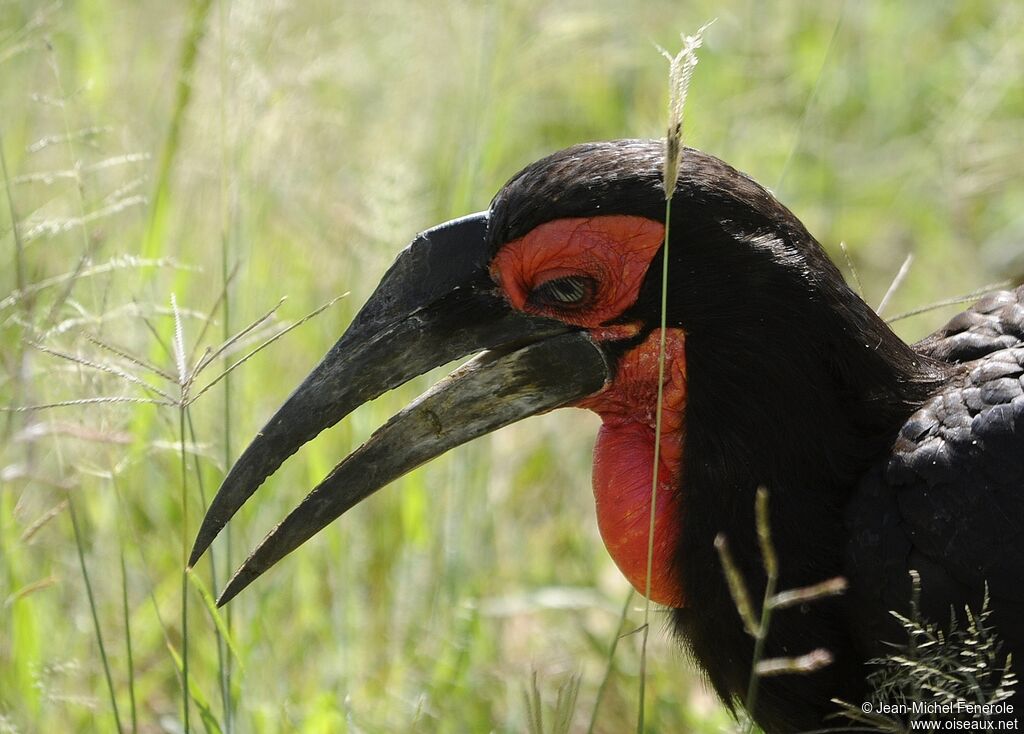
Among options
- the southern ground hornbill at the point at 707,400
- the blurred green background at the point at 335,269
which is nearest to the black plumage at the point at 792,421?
the southern ground hornbill at the point at 707,400

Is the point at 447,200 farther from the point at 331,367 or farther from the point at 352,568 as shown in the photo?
the point at 331,367

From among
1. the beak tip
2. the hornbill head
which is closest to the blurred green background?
the beak tip

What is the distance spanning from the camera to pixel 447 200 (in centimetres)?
435

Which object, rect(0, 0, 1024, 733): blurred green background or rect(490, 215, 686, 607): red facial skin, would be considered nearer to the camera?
rect(490, 215, 686, 607): red facial skin

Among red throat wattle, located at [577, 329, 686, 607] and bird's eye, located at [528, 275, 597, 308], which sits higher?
bird's eye, located at [528, 275, 597, 308]

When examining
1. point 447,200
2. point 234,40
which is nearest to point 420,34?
point 447,200

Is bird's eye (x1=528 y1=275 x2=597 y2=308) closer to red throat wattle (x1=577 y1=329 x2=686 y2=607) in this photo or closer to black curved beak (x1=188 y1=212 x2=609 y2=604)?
black curved beak (x1=188 y1=212 x2=609 y2=604)

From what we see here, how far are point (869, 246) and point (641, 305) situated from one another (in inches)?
122

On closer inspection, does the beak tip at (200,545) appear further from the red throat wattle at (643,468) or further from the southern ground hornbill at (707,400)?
the red throat wattle at (643,468)

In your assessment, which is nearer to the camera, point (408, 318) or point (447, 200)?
point (408, 318)

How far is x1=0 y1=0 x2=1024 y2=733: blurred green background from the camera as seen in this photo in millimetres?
3236

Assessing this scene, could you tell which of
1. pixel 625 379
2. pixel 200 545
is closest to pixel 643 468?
pixel 625 379

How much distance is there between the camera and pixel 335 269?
4.46m

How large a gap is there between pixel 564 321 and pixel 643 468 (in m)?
0.32
